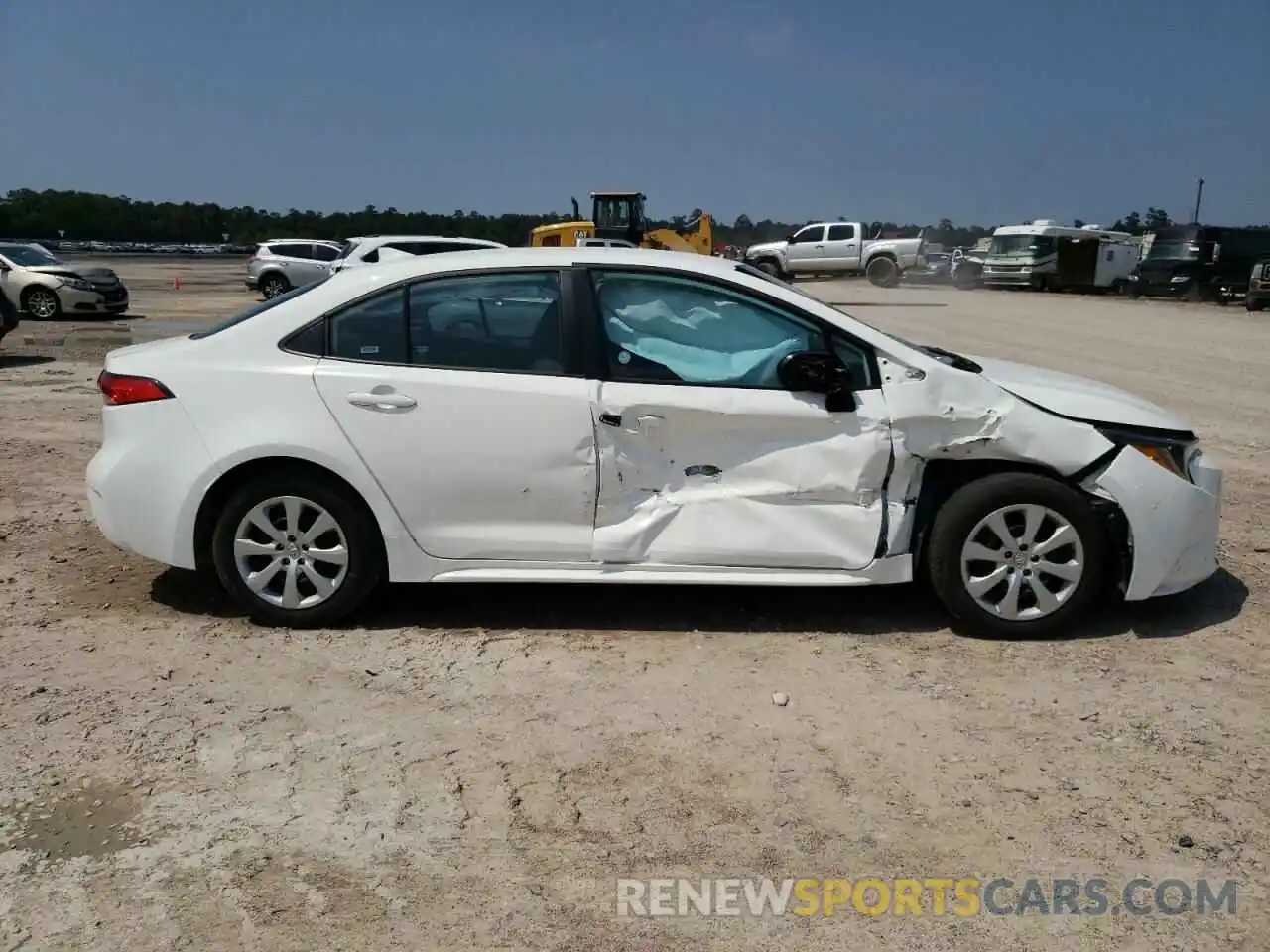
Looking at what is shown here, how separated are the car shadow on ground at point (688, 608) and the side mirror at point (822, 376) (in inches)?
41.1

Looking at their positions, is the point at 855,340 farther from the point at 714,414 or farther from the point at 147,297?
the point at 147,297

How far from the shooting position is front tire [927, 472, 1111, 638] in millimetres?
4688

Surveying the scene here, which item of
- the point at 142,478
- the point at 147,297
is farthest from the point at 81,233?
the point at 142,478

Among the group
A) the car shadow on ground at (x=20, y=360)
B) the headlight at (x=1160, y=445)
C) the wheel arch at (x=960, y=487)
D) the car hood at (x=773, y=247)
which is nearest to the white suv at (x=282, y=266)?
the car shadow on ground at (x=20, y=360)

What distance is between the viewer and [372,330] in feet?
16.0

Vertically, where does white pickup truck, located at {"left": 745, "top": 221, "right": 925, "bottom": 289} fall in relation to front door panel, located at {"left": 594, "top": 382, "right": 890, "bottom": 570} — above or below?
above

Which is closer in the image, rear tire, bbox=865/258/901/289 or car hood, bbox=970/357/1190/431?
car hood, bbox=970/357/1190/431

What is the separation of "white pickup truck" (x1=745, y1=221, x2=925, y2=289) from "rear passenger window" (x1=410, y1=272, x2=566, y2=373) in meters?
35.0

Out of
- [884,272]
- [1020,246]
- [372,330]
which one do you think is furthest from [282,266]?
[1020,246]

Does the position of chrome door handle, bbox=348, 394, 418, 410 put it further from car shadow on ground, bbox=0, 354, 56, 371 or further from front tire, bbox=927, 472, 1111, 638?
car shadow on ground, bbox=0, 354, 56, 371

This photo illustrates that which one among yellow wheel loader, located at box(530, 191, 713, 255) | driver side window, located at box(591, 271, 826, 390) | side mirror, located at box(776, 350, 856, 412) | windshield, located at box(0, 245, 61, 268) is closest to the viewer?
side mirror, located at box(776, 350, 856, 412)

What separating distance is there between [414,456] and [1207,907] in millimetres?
3238

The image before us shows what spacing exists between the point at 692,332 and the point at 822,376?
0.60m

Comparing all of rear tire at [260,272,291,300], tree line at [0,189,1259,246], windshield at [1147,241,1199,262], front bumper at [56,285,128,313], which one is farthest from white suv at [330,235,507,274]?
tree line at [0,189,1259,246]
